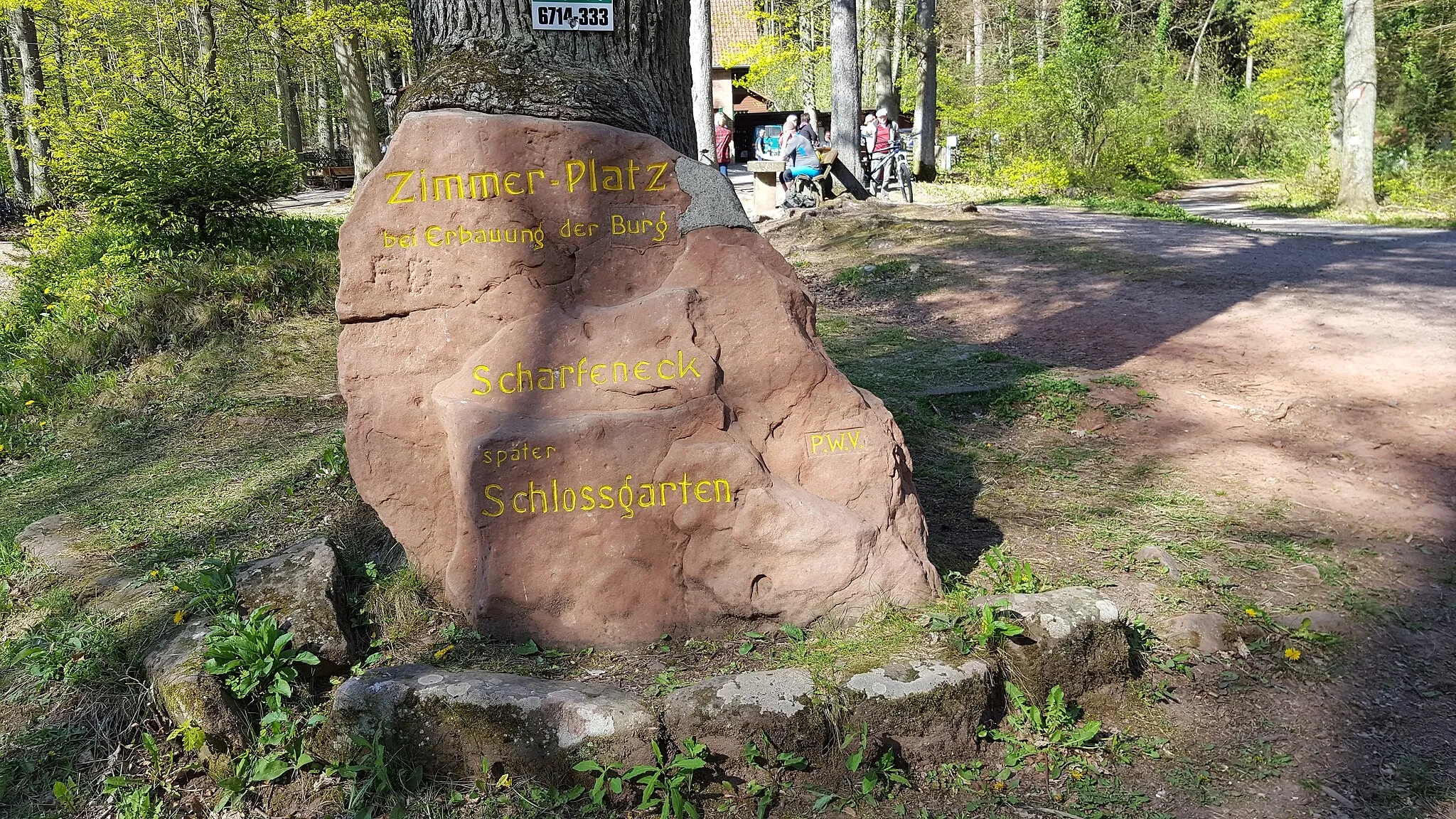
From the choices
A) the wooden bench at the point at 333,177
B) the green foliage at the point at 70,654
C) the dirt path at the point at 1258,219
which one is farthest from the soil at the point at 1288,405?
the wooden bench at the point at 333,177

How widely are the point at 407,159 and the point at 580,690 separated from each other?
6.49 feet

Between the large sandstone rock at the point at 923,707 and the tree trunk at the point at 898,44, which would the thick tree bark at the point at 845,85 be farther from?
the large sandstone rock at the point at 923,707

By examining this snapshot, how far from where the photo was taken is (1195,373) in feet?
20.1

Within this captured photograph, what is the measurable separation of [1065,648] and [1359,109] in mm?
15234

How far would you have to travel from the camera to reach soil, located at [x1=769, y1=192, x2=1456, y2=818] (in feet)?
9.70

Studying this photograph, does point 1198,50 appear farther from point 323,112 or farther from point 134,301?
point 134,301

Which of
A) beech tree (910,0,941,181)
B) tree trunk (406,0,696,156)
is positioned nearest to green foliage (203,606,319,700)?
tree trunk (406,0,696,156)

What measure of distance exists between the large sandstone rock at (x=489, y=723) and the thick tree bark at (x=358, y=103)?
55.2 ft

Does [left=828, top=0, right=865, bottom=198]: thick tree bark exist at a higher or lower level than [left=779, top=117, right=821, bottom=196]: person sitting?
higher

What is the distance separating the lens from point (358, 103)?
1806cm

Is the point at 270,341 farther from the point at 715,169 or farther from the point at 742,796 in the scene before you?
the point at 742,796

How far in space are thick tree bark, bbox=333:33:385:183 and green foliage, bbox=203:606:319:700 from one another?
646 inches

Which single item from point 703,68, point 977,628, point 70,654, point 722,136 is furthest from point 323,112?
point 977,628

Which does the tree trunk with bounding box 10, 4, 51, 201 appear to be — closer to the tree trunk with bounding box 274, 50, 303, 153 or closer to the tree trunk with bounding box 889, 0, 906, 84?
the tree trunk with bounding box 274, 50, 303, 153
